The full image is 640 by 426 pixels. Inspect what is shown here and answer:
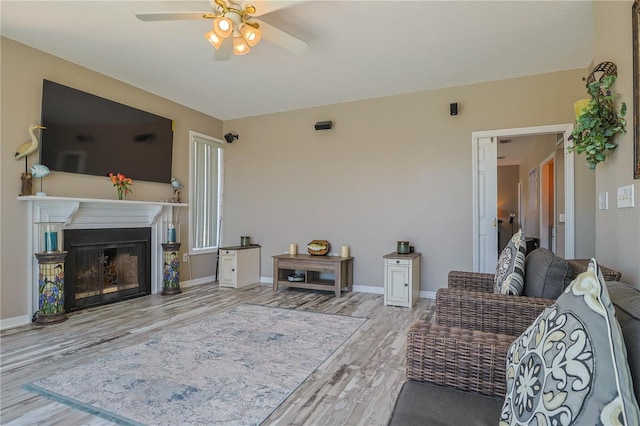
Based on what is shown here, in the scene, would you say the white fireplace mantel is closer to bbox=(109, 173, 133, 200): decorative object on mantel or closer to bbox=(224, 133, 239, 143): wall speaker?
bbox=(109, 173, 133, 200): decorative object on mantel

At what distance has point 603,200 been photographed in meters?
2.18

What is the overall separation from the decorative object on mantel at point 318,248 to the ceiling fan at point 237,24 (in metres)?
2.80

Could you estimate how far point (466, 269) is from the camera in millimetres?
4312

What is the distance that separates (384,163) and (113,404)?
3.98 metres

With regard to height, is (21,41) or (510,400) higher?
(21,41)

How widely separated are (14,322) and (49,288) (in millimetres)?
461

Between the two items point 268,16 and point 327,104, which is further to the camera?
point 327,104

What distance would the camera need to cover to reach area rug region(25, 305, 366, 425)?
1.88 meters

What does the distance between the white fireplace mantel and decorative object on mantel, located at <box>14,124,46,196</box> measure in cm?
10

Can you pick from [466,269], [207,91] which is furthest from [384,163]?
[207,91]

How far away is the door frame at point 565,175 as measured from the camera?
151 inches

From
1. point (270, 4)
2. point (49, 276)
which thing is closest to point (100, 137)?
point (49, 276)

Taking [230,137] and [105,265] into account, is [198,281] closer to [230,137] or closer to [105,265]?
[105,265]

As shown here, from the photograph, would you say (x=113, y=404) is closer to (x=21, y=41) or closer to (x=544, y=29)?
(x=21, y=41)
